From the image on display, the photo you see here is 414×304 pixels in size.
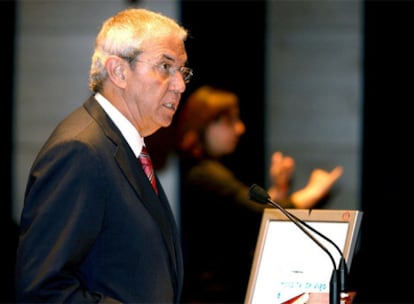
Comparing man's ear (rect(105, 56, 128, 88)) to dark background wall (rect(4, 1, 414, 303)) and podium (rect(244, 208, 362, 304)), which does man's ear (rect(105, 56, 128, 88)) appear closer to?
podium (rect(244, 208, 362, 304))

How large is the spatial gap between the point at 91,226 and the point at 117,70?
1.70ft

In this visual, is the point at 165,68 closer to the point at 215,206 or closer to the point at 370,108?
the point at 215,206

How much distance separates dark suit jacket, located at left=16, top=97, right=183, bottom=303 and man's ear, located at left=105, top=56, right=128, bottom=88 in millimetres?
149

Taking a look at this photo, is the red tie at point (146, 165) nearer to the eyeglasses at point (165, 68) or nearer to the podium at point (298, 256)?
the eyeglasses at point (165, 68)

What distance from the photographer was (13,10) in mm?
5305

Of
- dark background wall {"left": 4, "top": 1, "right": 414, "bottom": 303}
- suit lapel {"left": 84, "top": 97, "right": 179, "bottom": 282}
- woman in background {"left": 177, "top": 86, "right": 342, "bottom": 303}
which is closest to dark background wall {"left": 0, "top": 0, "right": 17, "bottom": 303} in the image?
dark background wall {"left": 4, "top": 1, "right": 414, "bottom": 303}

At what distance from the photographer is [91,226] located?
2059 millimetres

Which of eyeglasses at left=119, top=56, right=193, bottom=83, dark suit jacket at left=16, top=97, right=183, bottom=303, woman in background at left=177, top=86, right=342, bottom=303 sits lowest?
Answer: woman in background at left=177, top=86, right=342, bottom=303

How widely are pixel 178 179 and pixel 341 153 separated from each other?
39.0 inches

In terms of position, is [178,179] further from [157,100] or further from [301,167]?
[157,100]

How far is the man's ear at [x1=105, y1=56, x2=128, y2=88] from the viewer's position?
238 centimetres

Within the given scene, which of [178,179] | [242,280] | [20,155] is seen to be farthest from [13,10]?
[242,280]

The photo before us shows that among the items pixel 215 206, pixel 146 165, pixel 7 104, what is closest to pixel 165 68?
pixel 146 165

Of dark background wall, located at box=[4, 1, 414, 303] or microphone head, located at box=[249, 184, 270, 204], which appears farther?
dark background wall, located at box=[4, 1, 414, 303]
